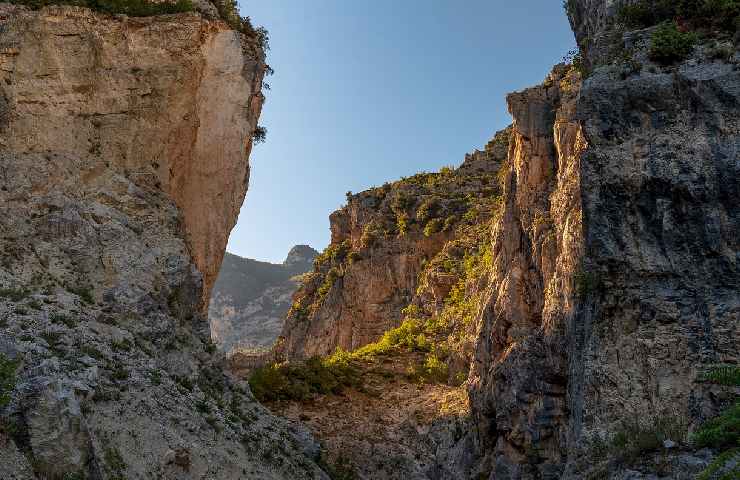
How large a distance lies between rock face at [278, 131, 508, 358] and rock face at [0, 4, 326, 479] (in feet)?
74.9

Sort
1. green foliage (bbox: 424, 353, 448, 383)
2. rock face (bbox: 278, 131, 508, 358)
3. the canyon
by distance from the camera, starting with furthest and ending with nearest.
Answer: rock face (bbox: 278, 131, 508, 358), green foliage (bbox: 424, 353, 448, 383), the canyon

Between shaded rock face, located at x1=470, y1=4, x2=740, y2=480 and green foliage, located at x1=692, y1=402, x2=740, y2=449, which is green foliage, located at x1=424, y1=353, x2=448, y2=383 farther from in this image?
green foliage, located at x1=692, y1=402, x2=740, y2=449

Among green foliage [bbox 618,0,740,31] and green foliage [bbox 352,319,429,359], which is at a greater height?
green foliage [bbox 618,0,740,31]

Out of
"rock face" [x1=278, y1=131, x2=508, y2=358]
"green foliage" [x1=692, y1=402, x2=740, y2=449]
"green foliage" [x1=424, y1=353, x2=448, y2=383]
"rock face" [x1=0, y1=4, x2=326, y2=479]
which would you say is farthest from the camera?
"rock face" [x1=278, y1=131, x2=508, y2=358]

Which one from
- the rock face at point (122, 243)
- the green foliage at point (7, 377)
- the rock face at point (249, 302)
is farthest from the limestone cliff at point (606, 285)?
the rock face at point (249, 302)

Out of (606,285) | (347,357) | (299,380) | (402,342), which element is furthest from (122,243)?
(402,342)

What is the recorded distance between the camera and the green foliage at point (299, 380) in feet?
103

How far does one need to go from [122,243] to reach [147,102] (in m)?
5.69

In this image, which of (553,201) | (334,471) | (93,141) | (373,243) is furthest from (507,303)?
(373,243)

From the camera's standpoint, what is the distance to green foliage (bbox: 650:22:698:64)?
1895 centimetres

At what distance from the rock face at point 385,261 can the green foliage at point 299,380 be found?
13442 mm

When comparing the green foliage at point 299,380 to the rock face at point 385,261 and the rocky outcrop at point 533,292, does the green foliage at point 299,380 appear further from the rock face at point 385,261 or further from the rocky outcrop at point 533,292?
the rock face at point 385,261

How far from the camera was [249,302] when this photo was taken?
413 ft

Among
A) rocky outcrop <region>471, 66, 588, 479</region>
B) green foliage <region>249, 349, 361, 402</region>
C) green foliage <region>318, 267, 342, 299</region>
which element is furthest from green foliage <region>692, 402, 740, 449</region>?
green foliage <region>318, 267, 342, 299</region>
